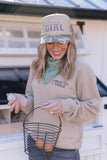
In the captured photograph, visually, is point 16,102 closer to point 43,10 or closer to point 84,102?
point 84,102

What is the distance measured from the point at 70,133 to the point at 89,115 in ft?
0.61

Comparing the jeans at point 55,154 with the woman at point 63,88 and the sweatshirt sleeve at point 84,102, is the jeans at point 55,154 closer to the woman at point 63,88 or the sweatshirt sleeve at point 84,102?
the woman at point 63,88

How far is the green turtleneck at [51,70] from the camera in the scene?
1550mm

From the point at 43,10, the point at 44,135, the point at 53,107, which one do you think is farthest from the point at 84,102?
the point at 43,10

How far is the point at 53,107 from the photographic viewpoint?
1.38 m

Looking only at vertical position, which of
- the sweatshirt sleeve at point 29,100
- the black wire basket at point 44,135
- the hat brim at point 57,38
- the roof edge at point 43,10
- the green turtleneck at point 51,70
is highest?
the roof edge at point 43,10

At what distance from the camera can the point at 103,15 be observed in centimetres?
243

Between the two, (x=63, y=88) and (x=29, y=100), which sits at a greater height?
(x=63, y=88)

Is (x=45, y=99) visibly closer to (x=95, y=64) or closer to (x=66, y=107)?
(x=66, y=107)

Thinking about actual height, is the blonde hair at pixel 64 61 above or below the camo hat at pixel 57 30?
below

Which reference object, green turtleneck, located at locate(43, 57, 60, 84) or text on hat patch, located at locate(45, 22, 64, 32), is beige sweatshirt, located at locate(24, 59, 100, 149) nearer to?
green turtleneck, located at locate(43, 57, 60, 84)

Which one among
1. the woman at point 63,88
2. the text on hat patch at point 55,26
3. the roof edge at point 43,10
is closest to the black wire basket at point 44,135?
the woman at point 63,88

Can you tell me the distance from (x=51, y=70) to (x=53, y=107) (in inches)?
11.6

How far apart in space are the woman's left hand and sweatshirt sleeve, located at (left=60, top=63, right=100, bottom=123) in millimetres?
38
